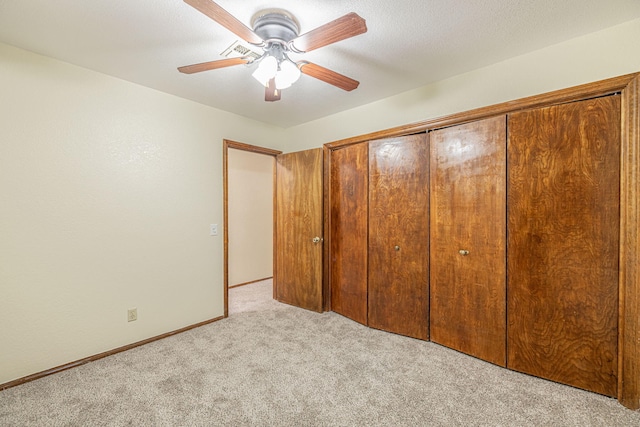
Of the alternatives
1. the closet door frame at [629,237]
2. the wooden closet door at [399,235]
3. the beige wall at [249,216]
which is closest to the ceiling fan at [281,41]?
the wooden closet door at [399,235]

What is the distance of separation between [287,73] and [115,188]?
1.86m

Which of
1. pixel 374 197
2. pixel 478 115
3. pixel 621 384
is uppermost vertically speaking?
pixel 478 115

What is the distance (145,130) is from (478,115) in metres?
2.93

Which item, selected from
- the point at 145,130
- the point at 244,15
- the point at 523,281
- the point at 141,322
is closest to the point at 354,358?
the point at 523,281

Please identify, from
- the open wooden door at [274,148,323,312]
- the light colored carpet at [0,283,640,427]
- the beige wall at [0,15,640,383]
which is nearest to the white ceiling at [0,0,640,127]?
the beige wall at [0,15,640,383]

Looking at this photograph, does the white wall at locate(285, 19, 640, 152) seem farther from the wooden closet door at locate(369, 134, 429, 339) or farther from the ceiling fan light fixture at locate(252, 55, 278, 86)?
the ceiling fan light fixture at locate(252, 55, 278, 86)

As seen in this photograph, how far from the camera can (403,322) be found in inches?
99.7

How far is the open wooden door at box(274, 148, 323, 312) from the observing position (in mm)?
3172

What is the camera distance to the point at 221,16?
1.21 meters

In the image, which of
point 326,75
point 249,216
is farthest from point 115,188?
point 249,216

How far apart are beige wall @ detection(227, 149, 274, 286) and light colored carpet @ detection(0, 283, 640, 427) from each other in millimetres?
1954

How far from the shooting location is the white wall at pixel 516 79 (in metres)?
1.75

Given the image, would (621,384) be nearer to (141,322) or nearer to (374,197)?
(374,197)

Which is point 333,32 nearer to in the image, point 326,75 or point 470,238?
point 326,75
